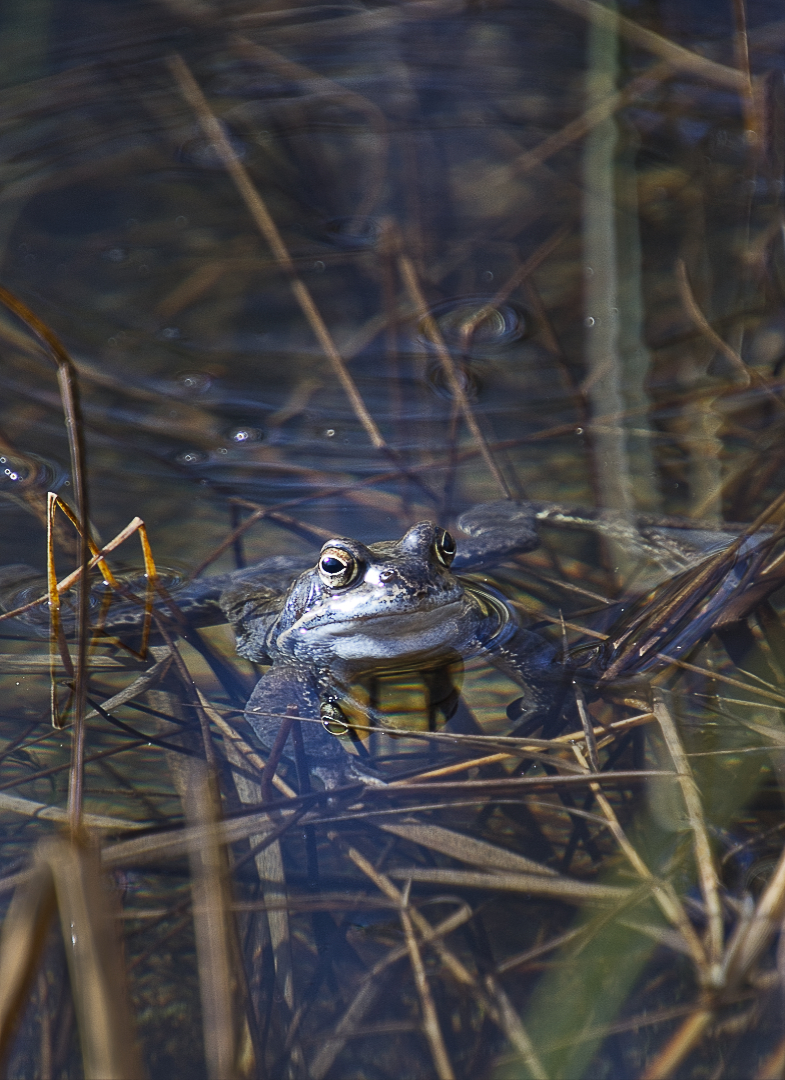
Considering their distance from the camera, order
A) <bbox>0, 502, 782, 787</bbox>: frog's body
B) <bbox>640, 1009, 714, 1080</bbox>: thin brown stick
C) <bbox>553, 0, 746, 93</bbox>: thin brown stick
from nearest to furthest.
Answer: <bbox>640, 1009, 714, 1080</bbox>: thin brown stick → <bbox>0, 502, 782, 787</bbox>: frog's body → <bbox>553, 0, 746, 93</bbox>: thin brown stick

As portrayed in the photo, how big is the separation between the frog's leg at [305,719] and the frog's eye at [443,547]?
85cm

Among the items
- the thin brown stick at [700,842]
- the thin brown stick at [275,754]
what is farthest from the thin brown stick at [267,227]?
the thin brown stick at [700,842]

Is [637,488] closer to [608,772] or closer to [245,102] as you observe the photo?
[608,772]

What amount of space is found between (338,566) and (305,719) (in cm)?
71

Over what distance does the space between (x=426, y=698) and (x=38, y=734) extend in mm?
1684

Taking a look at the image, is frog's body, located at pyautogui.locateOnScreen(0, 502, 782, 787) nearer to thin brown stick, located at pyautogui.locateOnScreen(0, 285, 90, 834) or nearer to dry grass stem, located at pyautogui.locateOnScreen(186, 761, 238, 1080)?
thin brown stick, located at pyautogui.locateOnScreen(0, 285, 90, 834)

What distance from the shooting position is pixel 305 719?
382 cm

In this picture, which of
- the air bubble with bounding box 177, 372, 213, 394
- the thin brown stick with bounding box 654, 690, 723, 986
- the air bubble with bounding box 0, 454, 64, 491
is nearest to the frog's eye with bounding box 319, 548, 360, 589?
the thin brown stick with bounding box 654, 690, 723, 986

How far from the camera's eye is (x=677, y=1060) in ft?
7.70

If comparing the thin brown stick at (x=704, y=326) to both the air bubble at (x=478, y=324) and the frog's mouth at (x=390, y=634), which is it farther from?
the frog's mouth at (x=390, y=634)

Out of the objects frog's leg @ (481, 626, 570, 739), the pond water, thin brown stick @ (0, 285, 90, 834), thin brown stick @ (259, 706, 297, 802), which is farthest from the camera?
frog's leg @ (481, 626, 570, 739)

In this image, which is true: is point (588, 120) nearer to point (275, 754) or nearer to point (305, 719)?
point (305, 719)

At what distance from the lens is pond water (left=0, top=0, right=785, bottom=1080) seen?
2.54 metres

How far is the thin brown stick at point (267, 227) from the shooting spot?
5.91 m
